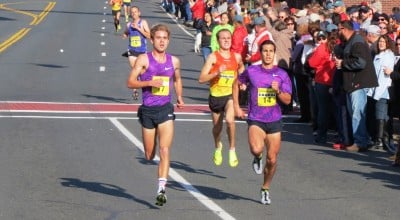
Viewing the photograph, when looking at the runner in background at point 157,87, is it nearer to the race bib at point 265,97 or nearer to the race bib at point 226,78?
the race bib at point 265,97

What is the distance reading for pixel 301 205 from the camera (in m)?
12.2

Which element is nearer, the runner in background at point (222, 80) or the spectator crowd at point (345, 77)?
the runner in background at point (222, 80)

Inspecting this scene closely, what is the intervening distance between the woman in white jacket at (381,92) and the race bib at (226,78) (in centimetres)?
315

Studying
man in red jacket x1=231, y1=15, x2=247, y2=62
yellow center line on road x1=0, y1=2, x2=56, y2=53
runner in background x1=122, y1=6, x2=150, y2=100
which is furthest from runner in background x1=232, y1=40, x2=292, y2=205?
yellow center line on road x1=0, y1=2, x2=56, y2=53

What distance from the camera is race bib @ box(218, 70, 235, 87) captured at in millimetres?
14610

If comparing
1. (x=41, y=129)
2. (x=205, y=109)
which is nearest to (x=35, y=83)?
(x=205, y=109)

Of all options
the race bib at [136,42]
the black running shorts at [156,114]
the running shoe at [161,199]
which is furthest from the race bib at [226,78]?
the race bib at [136,42]

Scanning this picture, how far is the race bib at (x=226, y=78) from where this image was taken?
47.9 feet

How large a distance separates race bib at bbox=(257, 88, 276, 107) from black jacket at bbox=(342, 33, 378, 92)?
4639mm

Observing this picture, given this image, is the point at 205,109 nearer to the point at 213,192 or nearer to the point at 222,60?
the point at 222,60

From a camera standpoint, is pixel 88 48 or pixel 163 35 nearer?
pixel 163 35

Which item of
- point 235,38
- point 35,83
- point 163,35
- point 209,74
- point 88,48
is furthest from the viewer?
point 88,48

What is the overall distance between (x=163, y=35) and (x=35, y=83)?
16.3 m

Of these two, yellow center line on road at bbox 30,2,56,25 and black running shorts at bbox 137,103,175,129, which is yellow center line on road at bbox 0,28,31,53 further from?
black running shorts at bbox 137,103,175,129
